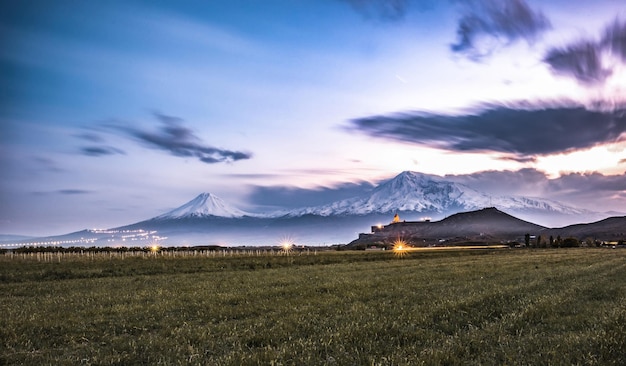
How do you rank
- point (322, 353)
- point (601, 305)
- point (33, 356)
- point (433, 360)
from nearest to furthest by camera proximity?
point (433, 360)
point (322, 353)
point (33, 356)
point (601, 305)

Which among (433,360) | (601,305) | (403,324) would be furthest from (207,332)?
(601,305)

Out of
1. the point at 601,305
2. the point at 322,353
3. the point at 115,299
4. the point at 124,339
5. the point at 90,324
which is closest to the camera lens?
the point at 322,353

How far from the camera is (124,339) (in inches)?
594

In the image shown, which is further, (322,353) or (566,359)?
(322,353)

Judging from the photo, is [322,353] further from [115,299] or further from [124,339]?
[115,299]

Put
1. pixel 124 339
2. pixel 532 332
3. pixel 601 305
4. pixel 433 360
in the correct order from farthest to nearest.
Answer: pixel 601 305
pixel 124 339
pixel 532 332
pixel 433 360

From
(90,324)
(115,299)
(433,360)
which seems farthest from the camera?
(115,299)

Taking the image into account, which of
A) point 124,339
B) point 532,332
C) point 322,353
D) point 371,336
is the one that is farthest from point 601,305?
point 124,339

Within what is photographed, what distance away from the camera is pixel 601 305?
66.9 ft

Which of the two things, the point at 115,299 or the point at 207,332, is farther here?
the point at 115,299

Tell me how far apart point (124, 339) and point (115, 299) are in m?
11.3

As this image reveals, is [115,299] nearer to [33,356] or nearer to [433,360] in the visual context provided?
[33,356]

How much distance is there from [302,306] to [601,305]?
13.9 m

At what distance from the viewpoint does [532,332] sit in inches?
556
